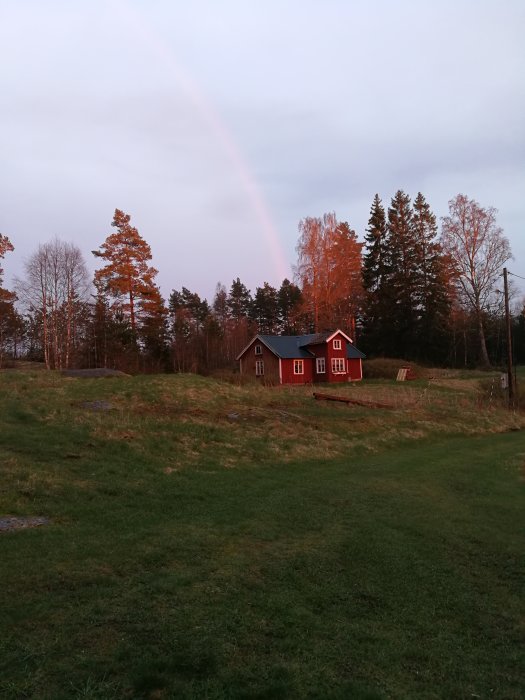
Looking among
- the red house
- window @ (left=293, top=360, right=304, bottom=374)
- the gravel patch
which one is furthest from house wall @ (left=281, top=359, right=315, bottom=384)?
the gravel patch

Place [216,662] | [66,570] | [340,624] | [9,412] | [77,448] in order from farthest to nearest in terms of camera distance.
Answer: [9,412], [77,448], [66,570], [340,624], [216,662]

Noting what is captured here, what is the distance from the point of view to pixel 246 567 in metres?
6.73

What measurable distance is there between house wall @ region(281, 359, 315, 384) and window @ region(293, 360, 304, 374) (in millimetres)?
223

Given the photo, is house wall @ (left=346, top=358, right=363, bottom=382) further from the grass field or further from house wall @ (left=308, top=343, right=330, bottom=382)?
the grass field

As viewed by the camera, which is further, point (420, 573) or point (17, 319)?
point (17, 319)

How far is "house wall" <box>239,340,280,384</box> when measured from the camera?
156ft

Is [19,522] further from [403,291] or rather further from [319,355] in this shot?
[403,291]

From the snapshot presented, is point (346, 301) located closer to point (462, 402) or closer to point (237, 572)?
point (462, 402)

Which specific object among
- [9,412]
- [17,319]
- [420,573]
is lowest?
[420,573]

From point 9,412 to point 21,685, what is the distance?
48.5 ft

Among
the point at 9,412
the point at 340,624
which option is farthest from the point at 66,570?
the point at 9,412

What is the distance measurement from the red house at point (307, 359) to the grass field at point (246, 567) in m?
29.6

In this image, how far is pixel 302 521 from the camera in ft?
30.9

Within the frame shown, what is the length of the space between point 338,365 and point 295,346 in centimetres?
441
